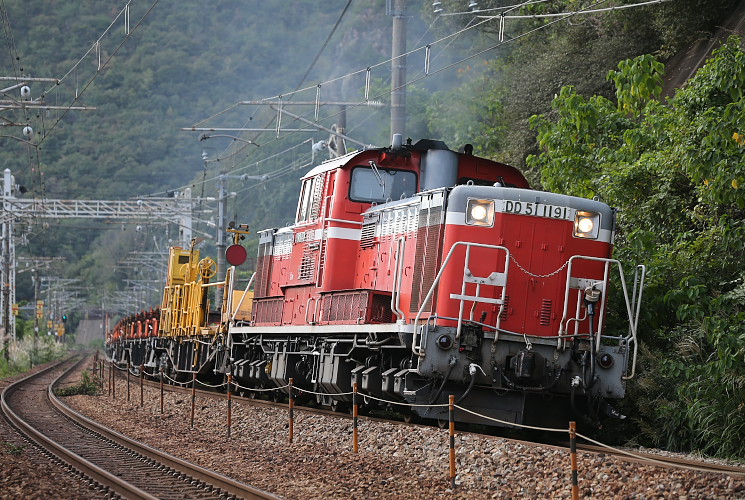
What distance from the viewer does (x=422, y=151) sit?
1397cm

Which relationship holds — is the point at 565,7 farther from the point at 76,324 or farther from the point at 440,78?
the point at 76,324

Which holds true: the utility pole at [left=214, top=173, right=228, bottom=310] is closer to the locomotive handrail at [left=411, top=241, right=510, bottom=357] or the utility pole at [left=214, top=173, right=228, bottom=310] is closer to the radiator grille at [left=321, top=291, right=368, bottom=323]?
the radiator grille at [left=321, top=291, right=368, bottom=323]

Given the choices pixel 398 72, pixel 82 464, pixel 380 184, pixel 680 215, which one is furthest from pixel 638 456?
pixel 398 72

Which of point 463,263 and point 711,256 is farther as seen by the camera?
point 711,256

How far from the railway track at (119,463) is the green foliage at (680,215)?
5598 mm

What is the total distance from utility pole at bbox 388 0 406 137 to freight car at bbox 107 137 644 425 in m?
5.77

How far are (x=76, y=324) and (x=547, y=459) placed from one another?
116070mm

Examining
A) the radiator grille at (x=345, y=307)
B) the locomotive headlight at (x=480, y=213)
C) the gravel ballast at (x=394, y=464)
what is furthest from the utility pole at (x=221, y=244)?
the locomotive headlight at (x=480, y=213)

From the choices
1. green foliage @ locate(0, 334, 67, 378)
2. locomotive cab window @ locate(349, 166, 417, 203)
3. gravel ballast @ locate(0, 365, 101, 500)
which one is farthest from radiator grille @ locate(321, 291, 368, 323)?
green foliage @ locate(0, 334, 67, 378)

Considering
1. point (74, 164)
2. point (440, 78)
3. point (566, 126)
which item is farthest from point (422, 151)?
point (74, 164)

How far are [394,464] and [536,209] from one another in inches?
138

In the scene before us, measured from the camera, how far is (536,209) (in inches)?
465

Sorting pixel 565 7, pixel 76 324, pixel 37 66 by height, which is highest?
pixel 37 66

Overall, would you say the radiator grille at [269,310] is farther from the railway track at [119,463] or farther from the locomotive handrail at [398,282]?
the locomotive handrail at [398,282]
